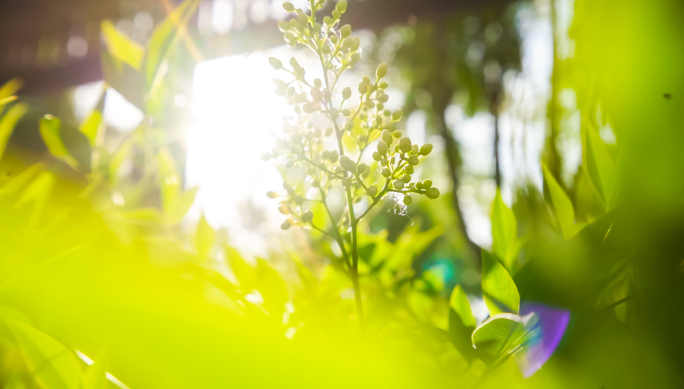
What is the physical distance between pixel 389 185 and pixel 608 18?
6.5 inches

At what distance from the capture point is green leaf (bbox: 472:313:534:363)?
0.14m

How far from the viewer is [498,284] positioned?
0.57ft

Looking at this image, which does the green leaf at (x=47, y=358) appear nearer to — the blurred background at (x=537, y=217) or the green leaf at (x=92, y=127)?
the blurred background at (x=537, y=217)

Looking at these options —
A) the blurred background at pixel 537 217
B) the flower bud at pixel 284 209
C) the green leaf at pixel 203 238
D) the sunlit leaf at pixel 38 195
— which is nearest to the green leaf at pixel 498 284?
the blurred background at pixel 537 217

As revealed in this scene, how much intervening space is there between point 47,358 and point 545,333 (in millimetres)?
236

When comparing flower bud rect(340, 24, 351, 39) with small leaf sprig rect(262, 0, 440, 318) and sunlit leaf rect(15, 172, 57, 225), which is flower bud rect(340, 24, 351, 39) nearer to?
small leaf sprig rect(262, 0, 440, 318)

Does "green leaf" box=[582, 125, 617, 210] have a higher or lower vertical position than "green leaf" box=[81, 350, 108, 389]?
higher

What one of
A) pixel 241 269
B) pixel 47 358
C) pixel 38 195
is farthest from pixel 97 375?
pixel 38 195

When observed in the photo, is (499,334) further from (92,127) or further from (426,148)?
(92,127)

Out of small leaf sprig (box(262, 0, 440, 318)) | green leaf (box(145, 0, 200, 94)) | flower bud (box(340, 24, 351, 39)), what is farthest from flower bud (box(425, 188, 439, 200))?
green leaf (box(145, 0, 200, 94))

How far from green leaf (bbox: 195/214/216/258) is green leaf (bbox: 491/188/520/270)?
0.74ft

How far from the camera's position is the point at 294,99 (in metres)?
0.22

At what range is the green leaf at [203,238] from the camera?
0.31 metres

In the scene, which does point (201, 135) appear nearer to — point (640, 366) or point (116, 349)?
point (116, 349)
